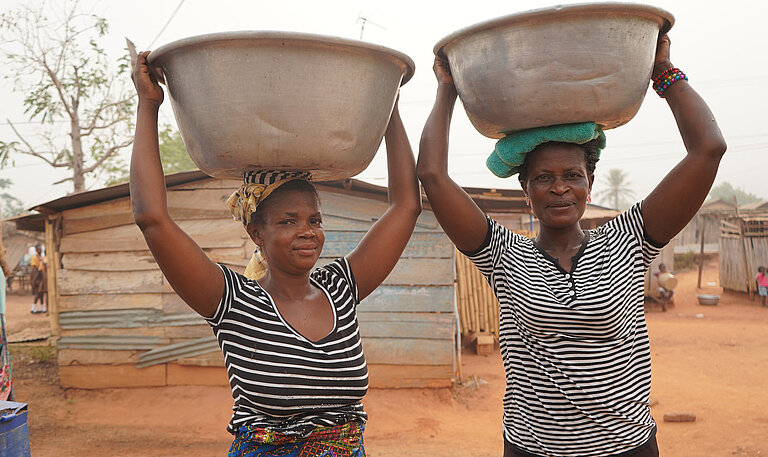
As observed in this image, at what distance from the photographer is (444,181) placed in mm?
1923

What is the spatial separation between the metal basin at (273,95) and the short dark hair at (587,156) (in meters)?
0.52

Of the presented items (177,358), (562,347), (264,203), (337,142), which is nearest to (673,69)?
→ (562,347)

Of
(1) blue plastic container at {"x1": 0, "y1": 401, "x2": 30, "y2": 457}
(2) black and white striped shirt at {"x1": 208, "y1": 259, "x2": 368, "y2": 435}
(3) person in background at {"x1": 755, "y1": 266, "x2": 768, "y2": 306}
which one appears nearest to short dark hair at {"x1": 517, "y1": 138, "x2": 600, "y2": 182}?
(2) black and white striped shirt at {"x1": 208, "y1": 259, "x2": 368, "y2": 435}

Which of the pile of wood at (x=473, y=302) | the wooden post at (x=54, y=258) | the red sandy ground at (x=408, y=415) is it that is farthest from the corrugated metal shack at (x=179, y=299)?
the pile of wood at (x=473, y=302)

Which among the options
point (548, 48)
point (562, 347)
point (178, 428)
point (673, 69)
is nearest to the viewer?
point (548, 48)

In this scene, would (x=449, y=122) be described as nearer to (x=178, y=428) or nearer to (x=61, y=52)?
(x=178, y=428)

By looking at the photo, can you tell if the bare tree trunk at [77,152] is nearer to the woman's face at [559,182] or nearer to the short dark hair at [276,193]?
the short dark hair at [276,193]

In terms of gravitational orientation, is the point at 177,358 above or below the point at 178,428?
above

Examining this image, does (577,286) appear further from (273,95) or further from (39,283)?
(39,283)

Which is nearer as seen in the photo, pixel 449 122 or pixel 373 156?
pixel 373 156

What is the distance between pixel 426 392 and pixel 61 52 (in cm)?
954

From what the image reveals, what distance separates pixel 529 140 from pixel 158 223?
1091mm

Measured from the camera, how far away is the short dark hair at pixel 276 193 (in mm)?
1795

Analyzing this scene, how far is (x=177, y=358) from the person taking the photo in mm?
7016
